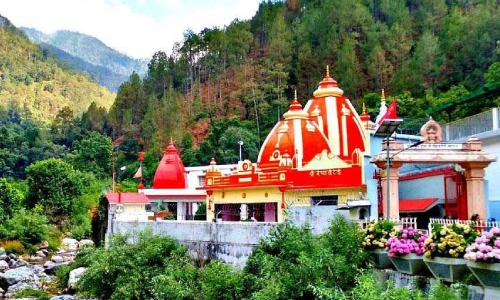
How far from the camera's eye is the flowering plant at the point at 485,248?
30.7 feet

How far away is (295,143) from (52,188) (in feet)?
89.4

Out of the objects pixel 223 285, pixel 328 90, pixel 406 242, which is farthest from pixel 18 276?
pixel 406 242

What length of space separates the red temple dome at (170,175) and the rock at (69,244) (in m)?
8.54

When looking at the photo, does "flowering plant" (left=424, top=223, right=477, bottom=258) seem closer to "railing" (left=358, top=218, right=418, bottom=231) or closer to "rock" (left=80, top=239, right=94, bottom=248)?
"railing" (left=358, top=218, right=418, bottom=231)

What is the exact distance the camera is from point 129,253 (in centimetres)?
2030

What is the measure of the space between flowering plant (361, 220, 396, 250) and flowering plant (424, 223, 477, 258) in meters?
1.74

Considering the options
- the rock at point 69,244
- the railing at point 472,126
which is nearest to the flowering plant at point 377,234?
the railing at point 472,126

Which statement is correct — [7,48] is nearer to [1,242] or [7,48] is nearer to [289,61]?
[289,61]

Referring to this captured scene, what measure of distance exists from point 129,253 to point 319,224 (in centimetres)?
767

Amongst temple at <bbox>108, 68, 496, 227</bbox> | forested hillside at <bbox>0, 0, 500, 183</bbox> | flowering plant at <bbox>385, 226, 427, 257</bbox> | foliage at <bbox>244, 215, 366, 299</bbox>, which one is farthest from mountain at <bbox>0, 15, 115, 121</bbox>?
flowering plant at <bbox>385, 226, 427, 257</bbox>

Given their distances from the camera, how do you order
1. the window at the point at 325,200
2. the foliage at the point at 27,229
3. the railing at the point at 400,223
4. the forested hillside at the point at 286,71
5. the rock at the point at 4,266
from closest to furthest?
the railing at the point at 400,223
the window at the point at 325,200
the rock at the point at 4,266
the foliage at the point at 27,229
the forested hillside at the point at 286,71

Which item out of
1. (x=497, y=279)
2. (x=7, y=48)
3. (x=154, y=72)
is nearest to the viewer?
(x=497, y=279)

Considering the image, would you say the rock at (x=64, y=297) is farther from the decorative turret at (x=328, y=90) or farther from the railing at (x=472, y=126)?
the railing at (x=472, y=126)

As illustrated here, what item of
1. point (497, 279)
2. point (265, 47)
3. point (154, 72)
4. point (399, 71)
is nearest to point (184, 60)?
point (154, 72)
